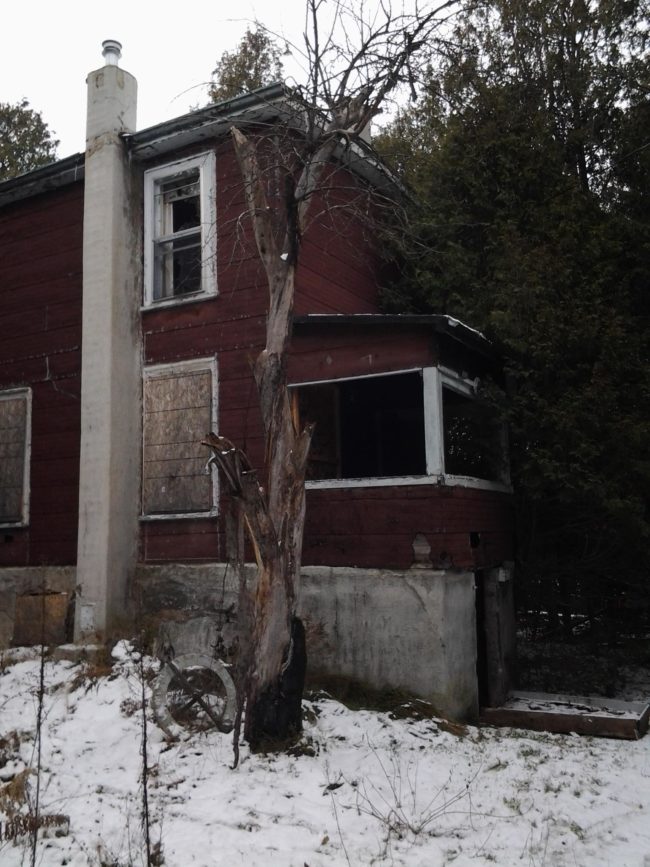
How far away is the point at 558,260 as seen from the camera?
34.3 feet

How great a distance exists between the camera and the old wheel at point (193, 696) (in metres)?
7.85

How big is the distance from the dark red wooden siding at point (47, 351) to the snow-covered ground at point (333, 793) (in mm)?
3455

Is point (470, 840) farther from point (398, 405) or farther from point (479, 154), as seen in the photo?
point (479, 154)

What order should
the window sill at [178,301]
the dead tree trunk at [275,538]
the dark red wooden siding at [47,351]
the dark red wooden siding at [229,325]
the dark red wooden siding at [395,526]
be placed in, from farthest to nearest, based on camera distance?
1. the dark red wooden siding at [47,351]
2. the window sill at [178,301]
3. the dark red wooden siding at [229,325]
4. the dark red wooden siding at [395,526]
5. the dead tree trunk at [275,538]

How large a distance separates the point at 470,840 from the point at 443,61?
25.7 ft

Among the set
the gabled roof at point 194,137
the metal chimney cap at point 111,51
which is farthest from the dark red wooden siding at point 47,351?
the metal chimney cap at point 111,51

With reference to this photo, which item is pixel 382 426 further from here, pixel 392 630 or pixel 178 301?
pixel 392 630

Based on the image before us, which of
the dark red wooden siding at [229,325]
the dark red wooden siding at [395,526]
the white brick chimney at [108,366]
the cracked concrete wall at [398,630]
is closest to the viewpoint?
the cracked concrete wall at [398,630]

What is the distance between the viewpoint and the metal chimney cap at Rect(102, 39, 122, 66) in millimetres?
12133

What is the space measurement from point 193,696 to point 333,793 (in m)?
2.00

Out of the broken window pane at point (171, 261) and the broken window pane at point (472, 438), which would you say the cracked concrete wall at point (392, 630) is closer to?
the broken window pane at point (472, 438)

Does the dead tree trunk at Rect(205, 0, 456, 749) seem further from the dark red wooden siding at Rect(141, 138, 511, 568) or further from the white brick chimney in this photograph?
the white brick chimney

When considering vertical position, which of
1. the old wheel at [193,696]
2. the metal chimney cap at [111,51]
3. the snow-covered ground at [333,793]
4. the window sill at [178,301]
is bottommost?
the snow-covered ground at [333,793]

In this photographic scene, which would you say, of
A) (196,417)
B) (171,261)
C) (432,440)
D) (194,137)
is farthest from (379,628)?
(194,137)
